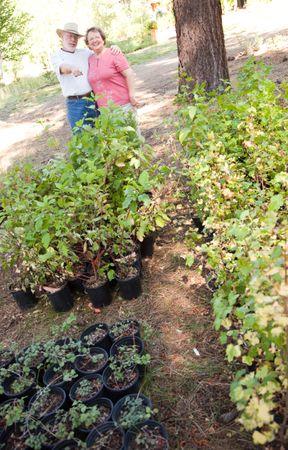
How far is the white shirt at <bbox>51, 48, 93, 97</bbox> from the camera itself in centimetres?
387

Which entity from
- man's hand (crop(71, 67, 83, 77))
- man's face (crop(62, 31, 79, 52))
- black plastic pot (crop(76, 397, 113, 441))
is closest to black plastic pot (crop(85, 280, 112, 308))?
black plastic pot (crop(76, 397, 113, 441))

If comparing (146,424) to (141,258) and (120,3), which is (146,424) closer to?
(141,258)

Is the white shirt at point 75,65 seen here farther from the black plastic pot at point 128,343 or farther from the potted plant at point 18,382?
the potted plant at point 18,382

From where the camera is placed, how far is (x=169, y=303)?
112 inches

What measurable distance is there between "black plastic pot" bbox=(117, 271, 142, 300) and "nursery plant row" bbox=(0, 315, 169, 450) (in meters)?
0.37

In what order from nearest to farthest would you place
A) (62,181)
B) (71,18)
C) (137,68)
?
(62,181)
(137,68)
(71,18)

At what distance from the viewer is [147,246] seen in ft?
11.0

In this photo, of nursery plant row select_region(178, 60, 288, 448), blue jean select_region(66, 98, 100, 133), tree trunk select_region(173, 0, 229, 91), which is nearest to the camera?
nursery plant row select_region(178, 60, 288, 448)

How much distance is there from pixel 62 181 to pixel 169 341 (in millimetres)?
1452

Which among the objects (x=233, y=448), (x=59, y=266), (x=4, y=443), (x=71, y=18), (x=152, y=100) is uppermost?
(x=71, y=18)

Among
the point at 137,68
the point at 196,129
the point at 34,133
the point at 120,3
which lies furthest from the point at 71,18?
the point at 196,129

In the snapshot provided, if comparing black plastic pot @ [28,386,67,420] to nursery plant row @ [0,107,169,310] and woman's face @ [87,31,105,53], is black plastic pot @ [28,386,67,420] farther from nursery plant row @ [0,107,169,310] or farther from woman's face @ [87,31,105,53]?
woman's face @ [87,31,105,53]

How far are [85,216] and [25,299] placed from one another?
3.15 feet

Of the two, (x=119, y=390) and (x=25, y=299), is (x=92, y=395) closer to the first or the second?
(x=119, y=390)
